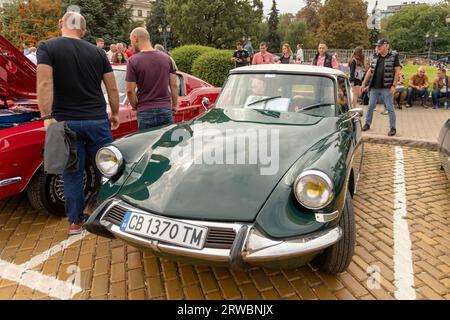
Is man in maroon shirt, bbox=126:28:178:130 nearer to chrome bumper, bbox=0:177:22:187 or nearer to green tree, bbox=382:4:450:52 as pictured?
chrome bumper, bbox=0:177:22:187

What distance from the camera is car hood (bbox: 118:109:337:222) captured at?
2.18 meters

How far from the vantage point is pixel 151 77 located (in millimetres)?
3844

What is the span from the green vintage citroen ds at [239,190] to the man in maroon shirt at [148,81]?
792mm

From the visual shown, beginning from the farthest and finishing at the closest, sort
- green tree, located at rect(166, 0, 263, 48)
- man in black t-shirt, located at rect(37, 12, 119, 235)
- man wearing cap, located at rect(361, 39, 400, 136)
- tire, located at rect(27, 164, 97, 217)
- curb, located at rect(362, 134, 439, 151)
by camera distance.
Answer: green tree, located at rect(166, 0, 263, 48)
man wearing cap, located at rect(361, 39, 400, 136)
curb, located at rect(362, 134, 439, 151)
tire, located at rect(27, 164, 97, 217)
man in black t-shirt, located at rect(37, 12, 119, 235)

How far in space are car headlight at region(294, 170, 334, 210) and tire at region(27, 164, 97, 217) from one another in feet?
8.20

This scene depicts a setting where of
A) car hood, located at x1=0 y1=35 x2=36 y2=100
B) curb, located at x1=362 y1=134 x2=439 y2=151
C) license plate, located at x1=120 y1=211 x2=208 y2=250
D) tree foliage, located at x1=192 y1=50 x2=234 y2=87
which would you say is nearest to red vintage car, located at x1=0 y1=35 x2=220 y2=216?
car hood, located at x1=0 y1=35 x2=36 y2=100

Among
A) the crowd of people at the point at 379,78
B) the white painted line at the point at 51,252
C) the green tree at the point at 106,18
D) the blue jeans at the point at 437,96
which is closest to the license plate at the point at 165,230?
the white painted line at the point at 51,252

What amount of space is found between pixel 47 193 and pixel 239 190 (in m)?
2.24

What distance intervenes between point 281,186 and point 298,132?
817 millimetres

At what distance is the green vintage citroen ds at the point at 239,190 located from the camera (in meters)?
2.03

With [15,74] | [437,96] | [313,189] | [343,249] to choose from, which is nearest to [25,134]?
[15,74]

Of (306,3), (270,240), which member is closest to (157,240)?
→ (270,240)

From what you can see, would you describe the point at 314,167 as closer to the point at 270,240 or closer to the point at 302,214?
the point at 302,214
